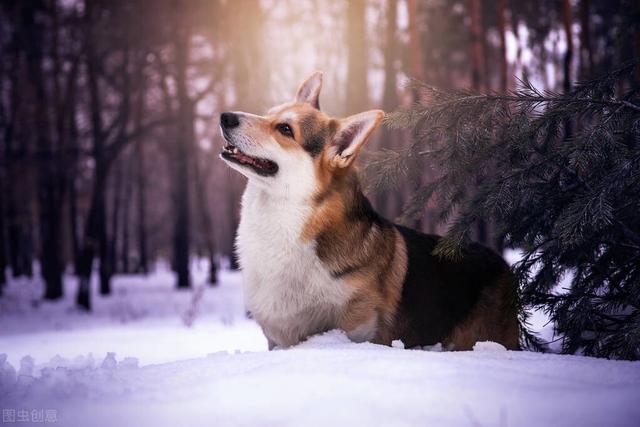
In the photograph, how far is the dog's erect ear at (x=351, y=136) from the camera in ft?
12.0

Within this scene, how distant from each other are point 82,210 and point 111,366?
1145 inches

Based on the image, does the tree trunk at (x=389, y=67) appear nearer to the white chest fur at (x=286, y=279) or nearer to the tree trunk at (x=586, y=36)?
the tree trunk at (x=586, y=36)

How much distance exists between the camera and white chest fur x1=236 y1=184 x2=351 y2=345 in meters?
3.60

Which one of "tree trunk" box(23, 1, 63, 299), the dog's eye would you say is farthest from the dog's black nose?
"tree trunk" box(23, 1, 63, 299)

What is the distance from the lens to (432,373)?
252 centimetres

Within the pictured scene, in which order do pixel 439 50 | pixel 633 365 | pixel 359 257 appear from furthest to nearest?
pixel 439 50 < pixel 359 257 < pixel 633 365

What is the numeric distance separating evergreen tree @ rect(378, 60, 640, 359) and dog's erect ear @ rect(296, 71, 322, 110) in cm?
84

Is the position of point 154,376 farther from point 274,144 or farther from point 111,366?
point 274,144

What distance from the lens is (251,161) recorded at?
3.76 metres

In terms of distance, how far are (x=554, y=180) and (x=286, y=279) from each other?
6.75ft

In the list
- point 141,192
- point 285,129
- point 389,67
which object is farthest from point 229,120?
point 141,192

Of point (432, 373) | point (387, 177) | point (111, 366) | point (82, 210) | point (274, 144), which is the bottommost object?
point (82, 210)

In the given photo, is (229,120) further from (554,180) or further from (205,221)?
(205,221)

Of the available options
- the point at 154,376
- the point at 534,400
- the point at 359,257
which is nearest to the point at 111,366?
the point at 154,376
